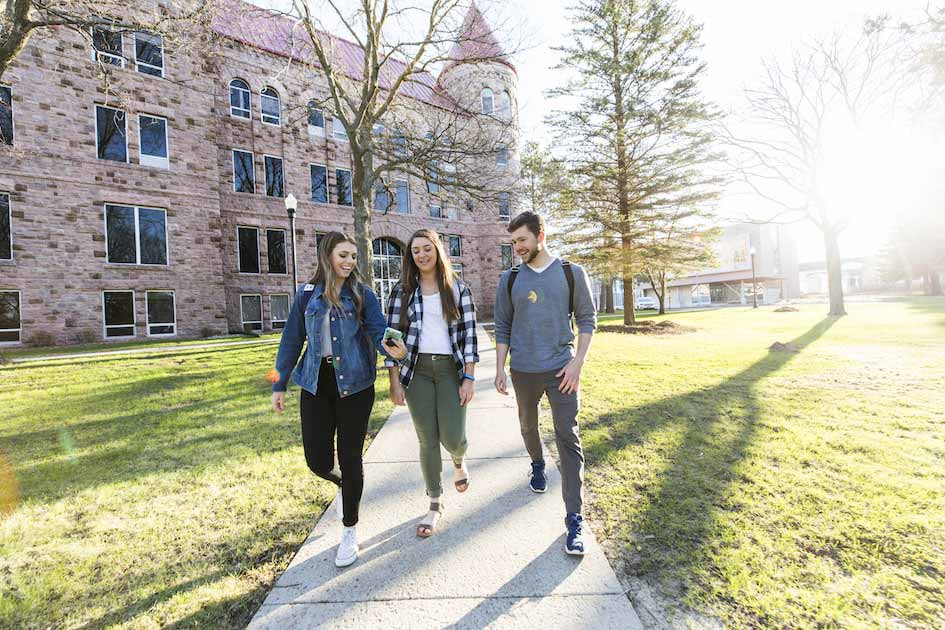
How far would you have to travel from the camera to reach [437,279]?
2.85 metres

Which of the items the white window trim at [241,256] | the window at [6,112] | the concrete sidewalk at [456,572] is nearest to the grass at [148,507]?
the concrete sidewalk at [456,572]

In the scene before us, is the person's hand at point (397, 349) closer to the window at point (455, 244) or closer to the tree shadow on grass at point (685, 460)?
the tree shadow on grass at point (685, 460)

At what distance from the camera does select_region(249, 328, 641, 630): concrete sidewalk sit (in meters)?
1.93

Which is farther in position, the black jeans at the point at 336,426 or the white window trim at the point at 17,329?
the white window trim at the point at 17,329

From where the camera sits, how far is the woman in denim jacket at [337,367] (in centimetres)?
249

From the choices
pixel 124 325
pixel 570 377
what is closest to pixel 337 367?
pixel 570 377

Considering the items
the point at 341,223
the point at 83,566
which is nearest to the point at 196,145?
the point at 341,223

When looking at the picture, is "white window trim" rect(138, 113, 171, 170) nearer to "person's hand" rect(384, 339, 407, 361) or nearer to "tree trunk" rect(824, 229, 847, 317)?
"person's hand" rect(384, 339, 407, 361)

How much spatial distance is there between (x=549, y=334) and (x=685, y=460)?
7.07ft

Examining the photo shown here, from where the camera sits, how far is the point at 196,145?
16875mm

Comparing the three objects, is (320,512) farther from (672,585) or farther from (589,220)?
(589,220)

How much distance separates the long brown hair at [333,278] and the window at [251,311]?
18354mm

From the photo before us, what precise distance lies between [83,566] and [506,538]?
A: 262 cm

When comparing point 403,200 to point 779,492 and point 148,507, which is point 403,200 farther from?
point 779,492
